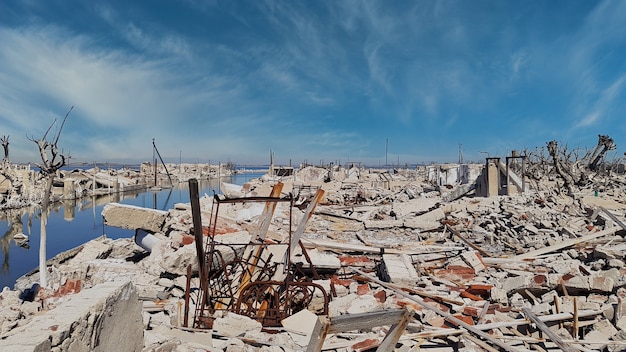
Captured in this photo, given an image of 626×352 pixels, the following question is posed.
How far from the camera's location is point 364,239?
10180 mm

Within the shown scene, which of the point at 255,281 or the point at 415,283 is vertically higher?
the point at 255,281

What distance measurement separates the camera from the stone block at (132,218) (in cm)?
858

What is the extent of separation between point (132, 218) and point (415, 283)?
6.63 metres

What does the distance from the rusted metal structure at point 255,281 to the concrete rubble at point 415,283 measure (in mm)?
293

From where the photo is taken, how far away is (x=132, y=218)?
8633 mm

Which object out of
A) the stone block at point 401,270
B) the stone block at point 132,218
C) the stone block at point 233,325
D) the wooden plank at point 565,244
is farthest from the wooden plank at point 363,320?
the stone block at point 132,218

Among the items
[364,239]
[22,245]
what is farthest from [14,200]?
[364,239]

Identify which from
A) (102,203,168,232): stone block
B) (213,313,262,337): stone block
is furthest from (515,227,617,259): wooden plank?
(102,203,168,232): stone block

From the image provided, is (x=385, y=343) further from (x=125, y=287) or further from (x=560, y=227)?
(x=560, y=227)

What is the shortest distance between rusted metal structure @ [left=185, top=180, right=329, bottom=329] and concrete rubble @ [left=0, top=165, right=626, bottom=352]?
0.29m

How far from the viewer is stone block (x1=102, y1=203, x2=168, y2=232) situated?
858 centimetres

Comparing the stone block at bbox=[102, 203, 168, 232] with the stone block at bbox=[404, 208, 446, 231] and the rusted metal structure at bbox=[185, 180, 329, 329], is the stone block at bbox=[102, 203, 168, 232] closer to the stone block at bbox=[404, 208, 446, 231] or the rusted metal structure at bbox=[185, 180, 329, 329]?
the rusted metal structure at bbox=[185, 180, 329, 329]

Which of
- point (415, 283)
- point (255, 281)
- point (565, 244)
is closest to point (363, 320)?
point (255, 281)

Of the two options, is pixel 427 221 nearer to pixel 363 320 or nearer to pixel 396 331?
pixel 396 331
